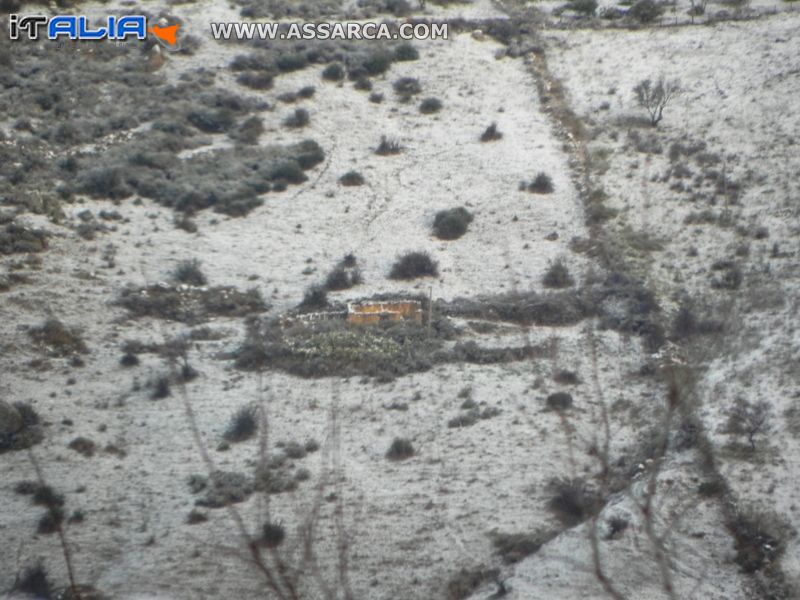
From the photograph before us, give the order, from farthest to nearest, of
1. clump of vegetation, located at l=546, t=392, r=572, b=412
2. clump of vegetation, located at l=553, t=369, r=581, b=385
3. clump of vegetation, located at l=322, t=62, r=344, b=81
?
clump of vegetation, located at l=322, t=62, r=344, b=81, clump of vegetation, located at l=553, t=369, r=581, b=385, clump of vegetation, located at l=546, t=392, r=572, b=412

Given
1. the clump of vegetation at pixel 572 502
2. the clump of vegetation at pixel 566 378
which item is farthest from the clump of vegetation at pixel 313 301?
the clump of vegetation at pixel 572 502

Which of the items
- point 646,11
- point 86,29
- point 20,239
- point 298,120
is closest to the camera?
point 20,239

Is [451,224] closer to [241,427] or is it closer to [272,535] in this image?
[241,427]

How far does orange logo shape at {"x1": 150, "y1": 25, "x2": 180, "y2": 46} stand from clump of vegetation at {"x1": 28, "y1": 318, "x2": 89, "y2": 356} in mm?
20164

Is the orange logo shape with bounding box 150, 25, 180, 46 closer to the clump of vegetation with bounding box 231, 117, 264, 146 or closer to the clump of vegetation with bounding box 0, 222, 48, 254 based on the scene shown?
the clump of vegetation with bounding box 231, 117, 264, 146

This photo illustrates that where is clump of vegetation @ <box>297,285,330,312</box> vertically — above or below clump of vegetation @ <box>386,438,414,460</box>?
above

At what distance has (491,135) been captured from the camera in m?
35.2

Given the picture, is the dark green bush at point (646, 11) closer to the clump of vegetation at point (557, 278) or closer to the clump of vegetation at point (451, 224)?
the clump of vegetation at point (451, 224)

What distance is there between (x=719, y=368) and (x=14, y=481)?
12.4 metres

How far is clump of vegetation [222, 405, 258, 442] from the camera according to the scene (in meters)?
19.8

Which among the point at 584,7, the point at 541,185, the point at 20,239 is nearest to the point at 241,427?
the point at 20,239

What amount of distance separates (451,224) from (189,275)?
24.1 ft

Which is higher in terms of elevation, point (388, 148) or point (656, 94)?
point (656, 94)

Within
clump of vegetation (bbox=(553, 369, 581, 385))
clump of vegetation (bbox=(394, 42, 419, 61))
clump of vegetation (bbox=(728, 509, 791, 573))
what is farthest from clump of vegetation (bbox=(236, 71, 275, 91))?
clump of vegetation (bbox=(728, 509, 791, 573))
